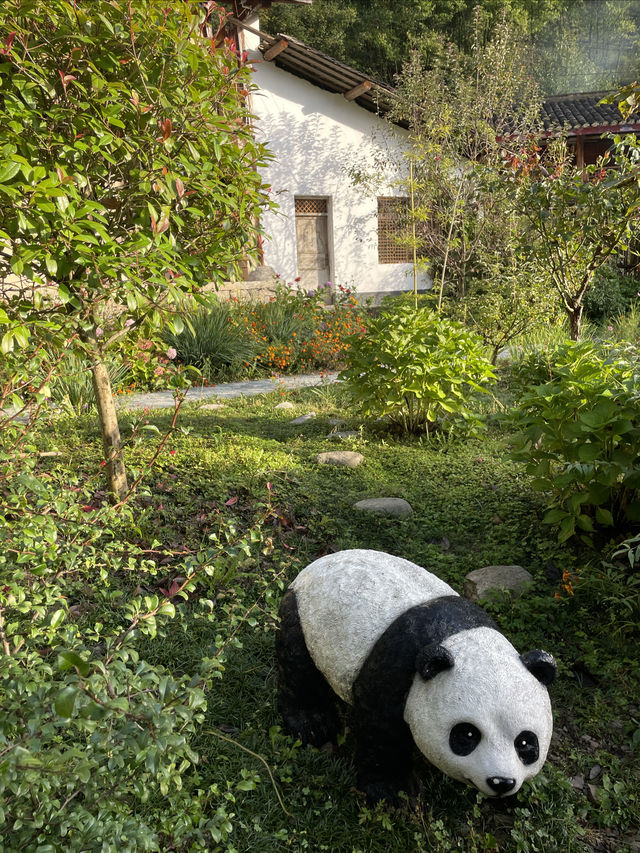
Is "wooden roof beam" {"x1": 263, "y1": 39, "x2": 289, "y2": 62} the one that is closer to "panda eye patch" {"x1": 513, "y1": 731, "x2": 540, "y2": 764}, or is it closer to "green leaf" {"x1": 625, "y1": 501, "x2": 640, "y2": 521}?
"green leaf" {"x1": 625, "y1": 501, "x2": 640, "y2": 521}

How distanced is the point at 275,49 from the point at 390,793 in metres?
15.2

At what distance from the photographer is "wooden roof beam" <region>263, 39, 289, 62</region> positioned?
1342cm

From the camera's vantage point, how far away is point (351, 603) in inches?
88.0

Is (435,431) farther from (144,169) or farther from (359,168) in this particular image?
(359,168)

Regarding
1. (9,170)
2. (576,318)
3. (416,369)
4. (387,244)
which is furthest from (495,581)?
(387,244)

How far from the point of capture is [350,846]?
6.98 ft

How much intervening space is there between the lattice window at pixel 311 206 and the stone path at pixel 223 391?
767cm

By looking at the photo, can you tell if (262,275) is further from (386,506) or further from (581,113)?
(581,113)

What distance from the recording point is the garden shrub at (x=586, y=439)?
10.5 ft

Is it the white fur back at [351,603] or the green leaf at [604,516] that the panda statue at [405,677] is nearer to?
the white fur back at [351,603]

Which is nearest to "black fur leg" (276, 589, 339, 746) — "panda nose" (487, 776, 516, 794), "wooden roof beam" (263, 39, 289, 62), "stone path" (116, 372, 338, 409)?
"panda nose" (487, 776, 516, 794)

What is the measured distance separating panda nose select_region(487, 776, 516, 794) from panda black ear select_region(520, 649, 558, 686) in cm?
34

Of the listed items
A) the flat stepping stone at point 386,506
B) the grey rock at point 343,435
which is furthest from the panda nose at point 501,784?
the grey rock at point 343,435

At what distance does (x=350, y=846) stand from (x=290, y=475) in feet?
9.75
